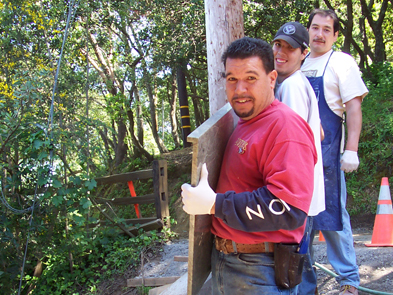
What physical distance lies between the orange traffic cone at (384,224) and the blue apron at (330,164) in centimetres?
241

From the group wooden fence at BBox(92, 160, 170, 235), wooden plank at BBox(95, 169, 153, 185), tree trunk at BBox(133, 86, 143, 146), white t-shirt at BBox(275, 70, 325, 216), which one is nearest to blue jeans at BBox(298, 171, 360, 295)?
white t-shirt at BBox(275, 70, 325, 216)

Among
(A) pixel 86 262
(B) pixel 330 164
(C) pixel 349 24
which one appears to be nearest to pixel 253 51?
(B) pixel 330 164

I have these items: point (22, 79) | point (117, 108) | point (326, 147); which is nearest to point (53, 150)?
point (22, 79)

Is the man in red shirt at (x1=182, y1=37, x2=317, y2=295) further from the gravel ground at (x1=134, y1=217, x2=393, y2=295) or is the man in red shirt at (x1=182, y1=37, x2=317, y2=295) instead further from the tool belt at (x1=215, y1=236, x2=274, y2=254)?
the gravel ground at (x1=134, y1=217, x2=393, y2=295)

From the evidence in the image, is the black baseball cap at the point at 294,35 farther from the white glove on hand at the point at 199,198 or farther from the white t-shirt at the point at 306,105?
the white glove on hand at the point at 199,198

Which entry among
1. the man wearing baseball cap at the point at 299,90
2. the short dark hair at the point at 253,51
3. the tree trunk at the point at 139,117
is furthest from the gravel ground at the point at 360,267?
the tree trunk at the point at 139,117

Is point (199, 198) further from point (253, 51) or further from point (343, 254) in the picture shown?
point (343, 254)

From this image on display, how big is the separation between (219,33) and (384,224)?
359 cm

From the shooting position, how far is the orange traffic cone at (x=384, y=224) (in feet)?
15.1

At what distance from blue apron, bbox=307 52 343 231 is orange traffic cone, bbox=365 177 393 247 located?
241 centimetres

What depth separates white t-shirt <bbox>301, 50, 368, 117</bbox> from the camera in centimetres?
275

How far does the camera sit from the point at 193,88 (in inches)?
640

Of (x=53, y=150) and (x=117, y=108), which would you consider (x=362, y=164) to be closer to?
(x=117, y=108)

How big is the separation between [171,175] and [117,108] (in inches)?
169
